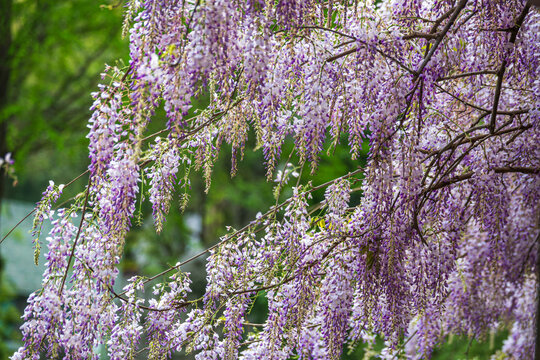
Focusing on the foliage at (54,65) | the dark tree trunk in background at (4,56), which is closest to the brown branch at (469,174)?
the foliage at (54,65)

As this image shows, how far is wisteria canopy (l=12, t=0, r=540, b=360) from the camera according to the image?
2.04 meters

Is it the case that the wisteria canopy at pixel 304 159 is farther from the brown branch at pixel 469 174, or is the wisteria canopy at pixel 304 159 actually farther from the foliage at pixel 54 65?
the foliage at pixel 54 65

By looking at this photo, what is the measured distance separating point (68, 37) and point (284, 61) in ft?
19.8

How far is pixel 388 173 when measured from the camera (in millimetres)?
2215

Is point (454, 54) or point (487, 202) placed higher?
point (454, 54)

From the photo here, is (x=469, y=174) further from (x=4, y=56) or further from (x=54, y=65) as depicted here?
(x=54, y=65)

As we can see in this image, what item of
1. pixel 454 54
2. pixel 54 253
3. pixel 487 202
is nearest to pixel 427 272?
pixel 487 202

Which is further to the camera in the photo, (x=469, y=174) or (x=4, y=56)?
(x=4, y=56)

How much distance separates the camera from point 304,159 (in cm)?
227

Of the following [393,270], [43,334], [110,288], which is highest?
[393,270]

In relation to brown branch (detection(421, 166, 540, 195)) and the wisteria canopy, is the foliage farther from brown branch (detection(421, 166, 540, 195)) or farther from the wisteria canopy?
brown branch (detection(421, 166, 540, 195))

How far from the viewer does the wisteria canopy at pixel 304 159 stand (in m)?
2.04

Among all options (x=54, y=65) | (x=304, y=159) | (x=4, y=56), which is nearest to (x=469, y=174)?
(x=304, y=159)

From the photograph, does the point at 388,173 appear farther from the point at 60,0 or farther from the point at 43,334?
the point at 60,0
